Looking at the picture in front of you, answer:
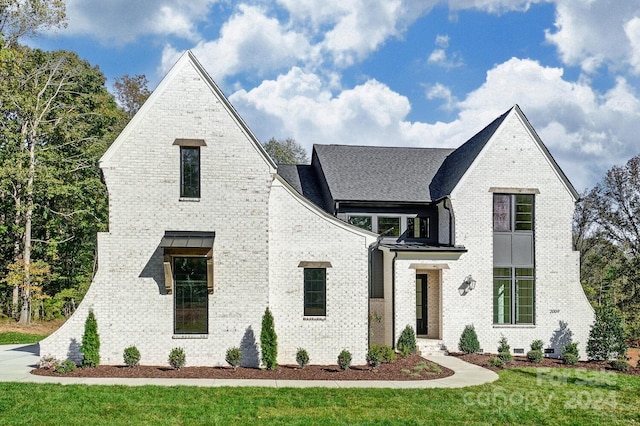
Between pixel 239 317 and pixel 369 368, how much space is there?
4.06 meters

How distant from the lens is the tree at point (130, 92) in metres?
38.3

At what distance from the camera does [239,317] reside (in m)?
13.7

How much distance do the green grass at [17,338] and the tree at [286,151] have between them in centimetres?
2787

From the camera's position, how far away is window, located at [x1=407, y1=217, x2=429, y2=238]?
19.0 meters

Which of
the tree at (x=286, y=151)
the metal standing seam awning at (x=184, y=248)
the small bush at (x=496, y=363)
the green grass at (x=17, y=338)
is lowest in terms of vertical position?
the green grass at (x=17, y=338)

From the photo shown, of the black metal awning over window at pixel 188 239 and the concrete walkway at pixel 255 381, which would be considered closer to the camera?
the concrete walkway at pixel 255 381

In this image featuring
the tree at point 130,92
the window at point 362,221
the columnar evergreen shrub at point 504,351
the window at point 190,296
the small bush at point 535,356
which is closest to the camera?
the window at point 190,296

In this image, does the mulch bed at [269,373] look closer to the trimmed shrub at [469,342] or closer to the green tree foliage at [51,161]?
the trimmed shrub at [469,342]

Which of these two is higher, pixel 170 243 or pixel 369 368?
pixel 170 243

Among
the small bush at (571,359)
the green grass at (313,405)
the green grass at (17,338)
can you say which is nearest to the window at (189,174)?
the green grass at (313,405)

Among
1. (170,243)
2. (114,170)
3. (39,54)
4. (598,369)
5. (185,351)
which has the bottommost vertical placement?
(598,369)

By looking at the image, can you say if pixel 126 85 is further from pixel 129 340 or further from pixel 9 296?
pixel 129 340

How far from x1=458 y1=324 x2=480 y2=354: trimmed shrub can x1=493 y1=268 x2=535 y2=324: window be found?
1169 millimetres

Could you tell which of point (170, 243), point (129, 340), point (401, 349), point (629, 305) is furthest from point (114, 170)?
point (629, 305)
